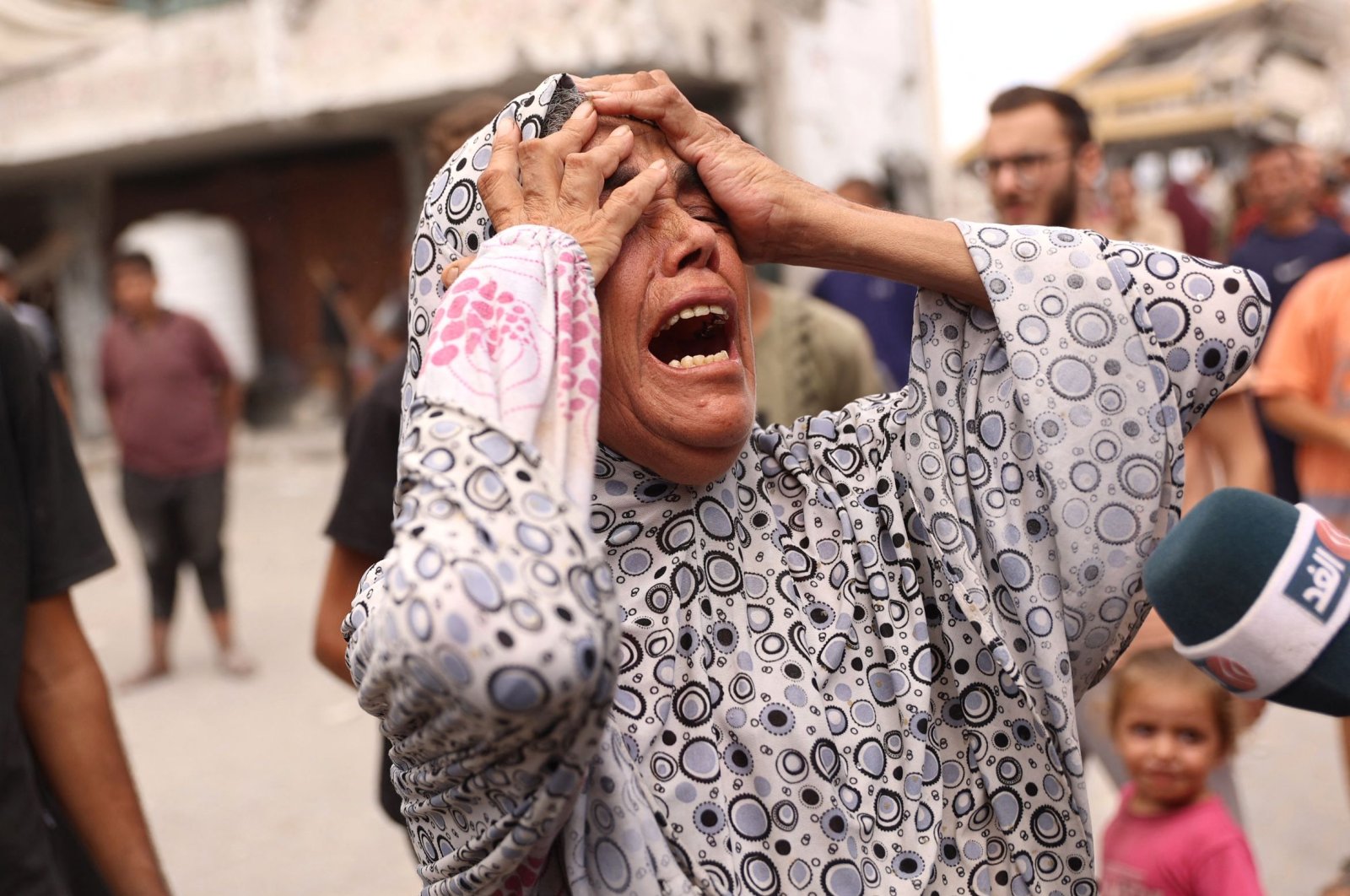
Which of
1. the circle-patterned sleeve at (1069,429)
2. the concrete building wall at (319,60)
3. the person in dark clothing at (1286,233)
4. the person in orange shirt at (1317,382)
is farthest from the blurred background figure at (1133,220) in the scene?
the circle-patterned sleeve at (1069,429)

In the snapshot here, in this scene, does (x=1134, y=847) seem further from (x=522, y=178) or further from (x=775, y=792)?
(x=522, y=178)

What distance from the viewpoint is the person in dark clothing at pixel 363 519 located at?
2.50 m

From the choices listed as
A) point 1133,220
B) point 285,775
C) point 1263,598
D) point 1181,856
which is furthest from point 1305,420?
point 1133,220

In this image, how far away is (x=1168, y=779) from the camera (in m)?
2.62

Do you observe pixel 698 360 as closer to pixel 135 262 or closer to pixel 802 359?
pixel 802 359

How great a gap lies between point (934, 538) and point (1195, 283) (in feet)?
1.54

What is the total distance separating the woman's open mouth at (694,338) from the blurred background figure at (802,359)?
164cm

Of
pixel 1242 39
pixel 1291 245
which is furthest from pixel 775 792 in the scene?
pixel 1242 39

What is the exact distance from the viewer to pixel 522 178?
151 cm

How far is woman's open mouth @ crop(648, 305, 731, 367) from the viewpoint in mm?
1563

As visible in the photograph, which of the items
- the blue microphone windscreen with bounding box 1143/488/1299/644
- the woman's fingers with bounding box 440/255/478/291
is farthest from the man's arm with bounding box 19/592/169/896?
the blue microphone windscreen with bounding box 1143/488/1299/644

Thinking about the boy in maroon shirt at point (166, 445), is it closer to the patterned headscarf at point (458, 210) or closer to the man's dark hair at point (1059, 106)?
the man's dark hair at point (1059, 106)

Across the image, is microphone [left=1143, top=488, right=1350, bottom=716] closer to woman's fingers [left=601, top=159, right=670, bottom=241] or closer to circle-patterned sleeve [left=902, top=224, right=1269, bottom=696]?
circle-patterned sleeve [left=902, top=224, right=1269, bottom=696]

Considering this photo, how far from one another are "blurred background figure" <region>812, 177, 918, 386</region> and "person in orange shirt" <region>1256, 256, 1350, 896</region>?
3.78ft
